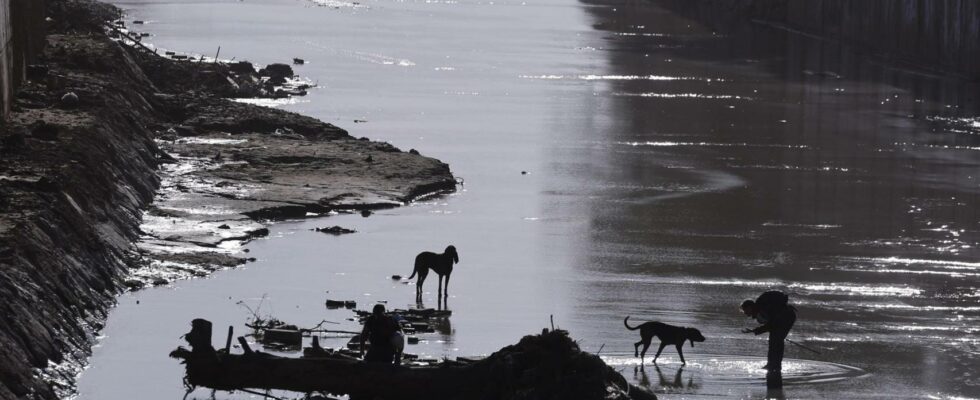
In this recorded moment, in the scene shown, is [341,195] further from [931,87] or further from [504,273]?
[931,87]

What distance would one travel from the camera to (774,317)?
17.4m

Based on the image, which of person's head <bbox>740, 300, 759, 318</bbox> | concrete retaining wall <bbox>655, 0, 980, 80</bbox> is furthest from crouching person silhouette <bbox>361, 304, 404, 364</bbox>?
concrete retaining wall <bbox>655, 0, 980, 80</bbox>

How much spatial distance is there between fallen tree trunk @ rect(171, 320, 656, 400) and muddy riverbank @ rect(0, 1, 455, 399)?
5.45ft

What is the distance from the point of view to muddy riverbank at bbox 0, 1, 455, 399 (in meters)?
17.5

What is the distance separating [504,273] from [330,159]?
947 cm

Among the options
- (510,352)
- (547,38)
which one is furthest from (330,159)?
(547,38)

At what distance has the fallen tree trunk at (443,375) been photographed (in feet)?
45.5

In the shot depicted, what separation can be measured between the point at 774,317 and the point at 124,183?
1216cm

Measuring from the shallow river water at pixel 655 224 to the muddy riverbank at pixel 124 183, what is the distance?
60 cm

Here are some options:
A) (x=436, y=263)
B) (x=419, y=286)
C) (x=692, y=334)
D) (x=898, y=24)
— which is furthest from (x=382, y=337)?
(x=898, y=24)

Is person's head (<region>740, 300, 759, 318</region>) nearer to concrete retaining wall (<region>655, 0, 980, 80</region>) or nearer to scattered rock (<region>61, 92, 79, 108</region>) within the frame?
scattered rock (<region>61, 92, 79, 108</region>)

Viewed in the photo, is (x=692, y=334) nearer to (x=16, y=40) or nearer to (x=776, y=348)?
(x=776, y=348)

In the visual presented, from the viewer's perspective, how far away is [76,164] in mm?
24344

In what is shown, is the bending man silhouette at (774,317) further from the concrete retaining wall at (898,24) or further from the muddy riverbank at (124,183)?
the concrete retaining wall at (898,24)
